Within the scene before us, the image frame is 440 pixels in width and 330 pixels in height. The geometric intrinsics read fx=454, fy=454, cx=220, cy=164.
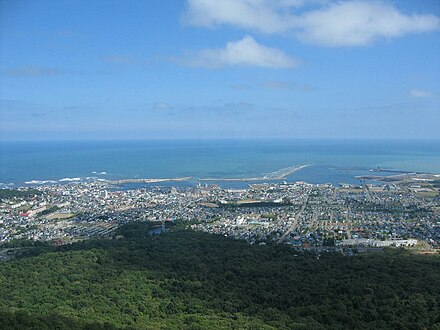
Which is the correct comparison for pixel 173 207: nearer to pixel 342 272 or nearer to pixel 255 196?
pixel 255 196

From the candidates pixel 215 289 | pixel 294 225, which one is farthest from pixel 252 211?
pixel 215 289

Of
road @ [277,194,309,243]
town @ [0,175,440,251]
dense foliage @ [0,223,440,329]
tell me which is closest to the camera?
dense foliage @ [0,223,440,329]

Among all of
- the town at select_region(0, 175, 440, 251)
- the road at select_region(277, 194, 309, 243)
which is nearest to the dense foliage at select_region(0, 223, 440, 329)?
the road at select_region(277, 194, 309, 243)

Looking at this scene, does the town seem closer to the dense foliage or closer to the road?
the road

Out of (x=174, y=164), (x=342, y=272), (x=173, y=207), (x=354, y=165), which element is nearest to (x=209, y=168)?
(x=174, y=164)

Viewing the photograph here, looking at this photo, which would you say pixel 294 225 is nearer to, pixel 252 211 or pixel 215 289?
pixel 252 211

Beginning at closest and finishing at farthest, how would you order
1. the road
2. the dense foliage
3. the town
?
the dense foliage < the road < the town

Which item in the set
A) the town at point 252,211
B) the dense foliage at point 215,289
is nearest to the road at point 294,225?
the town at point 252,211
